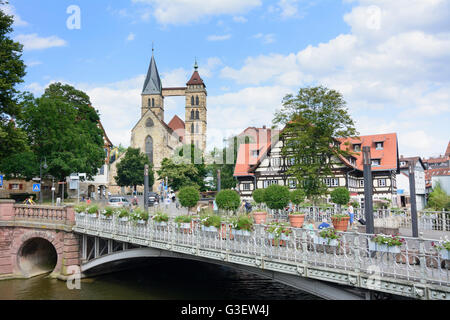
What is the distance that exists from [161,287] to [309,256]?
12026mm

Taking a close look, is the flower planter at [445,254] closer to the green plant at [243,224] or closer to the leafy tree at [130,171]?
the green plant at [243,224]

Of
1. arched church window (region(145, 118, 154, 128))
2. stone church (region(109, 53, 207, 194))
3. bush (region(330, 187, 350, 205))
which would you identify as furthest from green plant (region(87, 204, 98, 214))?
arched church window (region(145, 118, 154, 128))

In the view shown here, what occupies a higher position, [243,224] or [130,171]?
[130,171]

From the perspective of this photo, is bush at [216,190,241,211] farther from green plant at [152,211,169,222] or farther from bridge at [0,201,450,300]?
green plant at [152,211,169,222]

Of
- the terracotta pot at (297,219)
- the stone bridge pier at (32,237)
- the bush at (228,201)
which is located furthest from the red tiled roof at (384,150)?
the stone bridge pier at (32,237)

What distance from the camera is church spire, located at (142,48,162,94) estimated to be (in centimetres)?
8838

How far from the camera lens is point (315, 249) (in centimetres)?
951

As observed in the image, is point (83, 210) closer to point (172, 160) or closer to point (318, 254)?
point (318, 254)

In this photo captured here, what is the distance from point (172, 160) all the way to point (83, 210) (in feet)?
118

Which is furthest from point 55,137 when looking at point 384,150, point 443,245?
point 443,245

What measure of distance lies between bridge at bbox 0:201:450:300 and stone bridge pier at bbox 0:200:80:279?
8.31 feet

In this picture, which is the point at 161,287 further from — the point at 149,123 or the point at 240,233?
the point at 149,123

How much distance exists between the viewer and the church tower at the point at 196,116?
85.1 meters

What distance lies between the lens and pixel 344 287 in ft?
30.9
